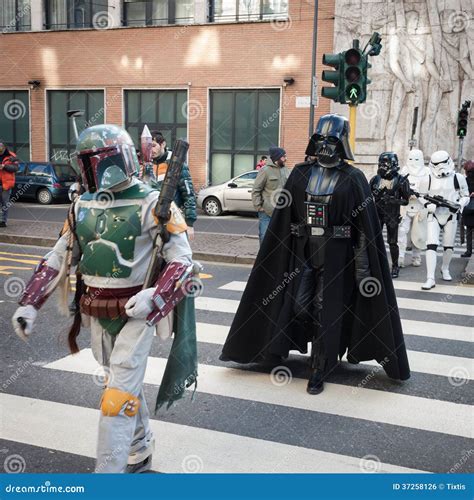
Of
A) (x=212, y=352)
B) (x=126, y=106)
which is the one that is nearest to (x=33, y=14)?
(x=126, y=106)

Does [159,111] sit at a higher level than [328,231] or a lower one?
higher

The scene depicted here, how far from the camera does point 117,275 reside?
132 inches

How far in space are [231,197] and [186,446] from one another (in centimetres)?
1557

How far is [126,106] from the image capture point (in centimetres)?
2561

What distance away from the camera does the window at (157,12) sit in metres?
24.5

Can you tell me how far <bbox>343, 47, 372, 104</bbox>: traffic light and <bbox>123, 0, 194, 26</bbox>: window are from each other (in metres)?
15.8

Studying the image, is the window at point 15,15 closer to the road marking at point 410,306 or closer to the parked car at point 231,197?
the parked car at point 231,197

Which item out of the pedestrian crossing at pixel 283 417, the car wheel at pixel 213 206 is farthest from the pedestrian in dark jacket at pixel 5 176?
the pedestrian crossing at pixel 283 417

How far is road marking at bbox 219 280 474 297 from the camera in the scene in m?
8.94

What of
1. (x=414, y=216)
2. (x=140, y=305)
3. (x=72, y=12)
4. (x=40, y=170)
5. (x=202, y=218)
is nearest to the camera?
(x=140, y=305)

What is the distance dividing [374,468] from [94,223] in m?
2.14

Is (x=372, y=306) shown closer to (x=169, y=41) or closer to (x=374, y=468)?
(x=374, y=468)

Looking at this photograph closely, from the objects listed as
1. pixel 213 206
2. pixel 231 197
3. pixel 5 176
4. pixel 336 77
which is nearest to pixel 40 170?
pixel 213 206

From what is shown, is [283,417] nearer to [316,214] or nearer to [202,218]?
[316,214]
